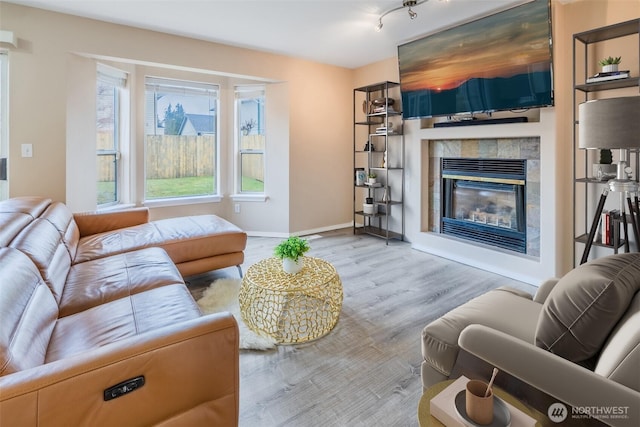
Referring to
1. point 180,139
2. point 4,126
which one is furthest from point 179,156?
point 4,126

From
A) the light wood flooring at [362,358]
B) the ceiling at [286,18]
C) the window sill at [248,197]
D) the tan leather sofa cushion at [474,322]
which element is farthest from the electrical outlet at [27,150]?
the tan leather sofa cushion at [474,322]

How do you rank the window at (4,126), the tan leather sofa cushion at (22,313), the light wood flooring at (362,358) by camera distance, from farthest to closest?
the window at (4,126) < the light wood flooring at (362,358) < the tan leather sofa cushion at (22,313)

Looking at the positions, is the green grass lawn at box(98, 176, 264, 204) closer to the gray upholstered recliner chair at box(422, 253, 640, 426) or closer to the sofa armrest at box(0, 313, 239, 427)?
the sofa armrest at box(0, 313, 239, 427)

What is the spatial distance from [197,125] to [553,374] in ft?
16.2

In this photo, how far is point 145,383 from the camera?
3.72 feet

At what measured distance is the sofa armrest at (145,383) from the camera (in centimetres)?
97

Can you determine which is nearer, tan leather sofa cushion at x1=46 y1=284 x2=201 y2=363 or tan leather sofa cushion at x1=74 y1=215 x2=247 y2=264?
tan leather sofa cushion at x1=46 y1=284 x2=201 y2=363

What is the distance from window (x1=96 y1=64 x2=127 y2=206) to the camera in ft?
13.6

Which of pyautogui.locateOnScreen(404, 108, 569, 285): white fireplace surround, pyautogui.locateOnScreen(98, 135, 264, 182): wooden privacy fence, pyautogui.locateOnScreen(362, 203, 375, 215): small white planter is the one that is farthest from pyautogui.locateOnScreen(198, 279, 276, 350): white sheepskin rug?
pyautogui.locateOnScreen(404, 108, 569, 285): white fireplace surround

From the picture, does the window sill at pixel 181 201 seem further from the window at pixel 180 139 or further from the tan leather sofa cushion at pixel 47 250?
the tan leather sofa cushion at pixel 47 250

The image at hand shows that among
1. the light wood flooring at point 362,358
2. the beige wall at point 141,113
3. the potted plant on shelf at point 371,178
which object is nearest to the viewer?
the light wood flooring at point 362,358

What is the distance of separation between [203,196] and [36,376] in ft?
13.9

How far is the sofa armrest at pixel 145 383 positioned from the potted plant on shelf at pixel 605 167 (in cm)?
303

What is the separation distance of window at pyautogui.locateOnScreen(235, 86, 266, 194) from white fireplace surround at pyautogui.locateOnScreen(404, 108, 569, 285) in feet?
6.92
